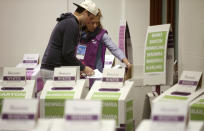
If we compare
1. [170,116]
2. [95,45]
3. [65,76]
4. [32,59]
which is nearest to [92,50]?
[95,45]

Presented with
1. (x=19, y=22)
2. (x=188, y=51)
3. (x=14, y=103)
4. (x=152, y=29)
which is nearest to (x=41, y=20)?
(x=19, y=22)

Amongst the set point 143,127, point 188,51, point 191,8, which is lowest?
point 143,127

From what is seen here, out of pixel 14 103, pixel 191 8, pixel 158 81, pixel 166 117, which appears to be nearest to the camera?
pixel 166 117

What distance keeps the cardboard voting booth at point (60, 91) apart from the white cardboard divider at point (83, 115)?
2.31 ft

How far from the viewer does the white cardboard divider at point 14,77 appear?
247 centimetres

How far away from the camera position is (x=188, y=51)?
4227mm

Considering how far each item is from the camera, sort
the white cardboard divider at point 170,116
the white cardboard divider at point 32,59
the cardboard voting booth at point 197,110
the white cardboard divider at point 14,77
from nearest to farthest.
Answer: the white cardboard divider at point 170,116 → the cardboard voting booth at point 197,110 → the white cardboard divider at point 14,77 → the white cardboard divider at point 32,59

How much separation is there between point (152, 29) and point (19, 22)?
4486 millimetres

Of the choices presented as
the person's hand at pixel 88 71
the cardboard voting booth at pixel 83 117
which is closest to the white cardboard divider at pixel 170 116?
the cardboard voting booth at pixel 83 117

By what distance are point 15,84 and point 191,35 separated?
2259mm

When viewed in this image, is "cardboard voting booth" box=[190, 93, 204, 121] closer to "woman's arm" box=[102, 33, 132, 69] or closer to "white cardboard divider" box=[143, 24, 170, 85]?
"white cardboard divider" box=[143, 24, 170, 85]

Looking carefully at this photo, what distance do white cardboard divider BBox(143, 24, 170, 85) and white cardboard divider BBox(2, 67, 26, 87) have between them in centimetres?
95

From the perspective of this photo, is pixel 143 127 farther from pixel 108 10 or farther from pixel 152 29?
pixel 108 10

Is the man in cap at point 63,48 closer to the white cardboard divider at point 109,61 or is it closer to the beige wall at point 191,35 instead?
the white cardboard divider at point 109,61
